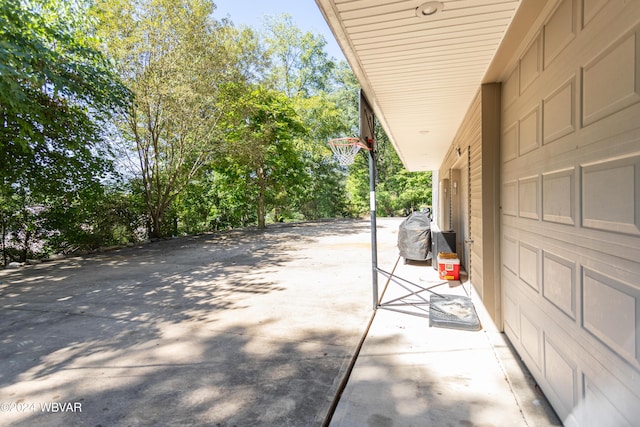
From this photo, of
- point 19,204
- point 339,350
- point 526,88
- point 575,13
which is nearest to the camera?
point 575,13

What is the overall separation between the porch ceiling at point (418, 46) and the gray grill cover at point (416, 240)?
2.53 metres

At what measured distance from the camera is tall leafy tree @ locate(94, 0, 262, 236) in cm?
980

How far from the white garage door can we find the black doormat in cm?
77

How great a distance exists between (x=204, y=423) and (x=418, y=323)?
2.31m

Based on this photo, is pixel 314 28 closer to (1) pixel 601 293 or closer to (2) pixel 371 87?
(2) pixel 371 87

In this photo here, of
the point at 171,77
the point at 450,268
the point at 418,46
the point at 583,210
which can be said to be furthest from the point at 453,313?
the point at 171,77

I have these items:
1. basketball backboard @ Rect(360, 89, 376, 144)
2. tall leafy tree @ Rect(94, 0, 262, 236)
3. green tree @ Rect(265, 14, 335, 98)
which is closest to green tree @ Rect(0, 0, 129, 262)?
tall leafy tree @ Rect(94, 0, 262, 236)

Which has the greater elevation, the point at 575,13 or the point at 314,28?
the point at 314,28

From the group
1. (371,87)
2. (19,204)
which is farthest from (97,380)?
(19,204)

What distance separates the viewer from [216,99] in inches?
464

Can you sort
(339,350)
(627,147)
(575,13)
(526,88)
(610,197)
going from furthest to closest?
(339,350)
(526,88)
(575,13)
(610,197)
(627,147)

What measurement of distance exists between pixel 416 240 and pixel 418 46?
431cm

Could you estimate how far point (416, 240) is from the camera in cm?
647

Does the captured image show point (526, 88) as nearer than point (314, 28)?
Yes
